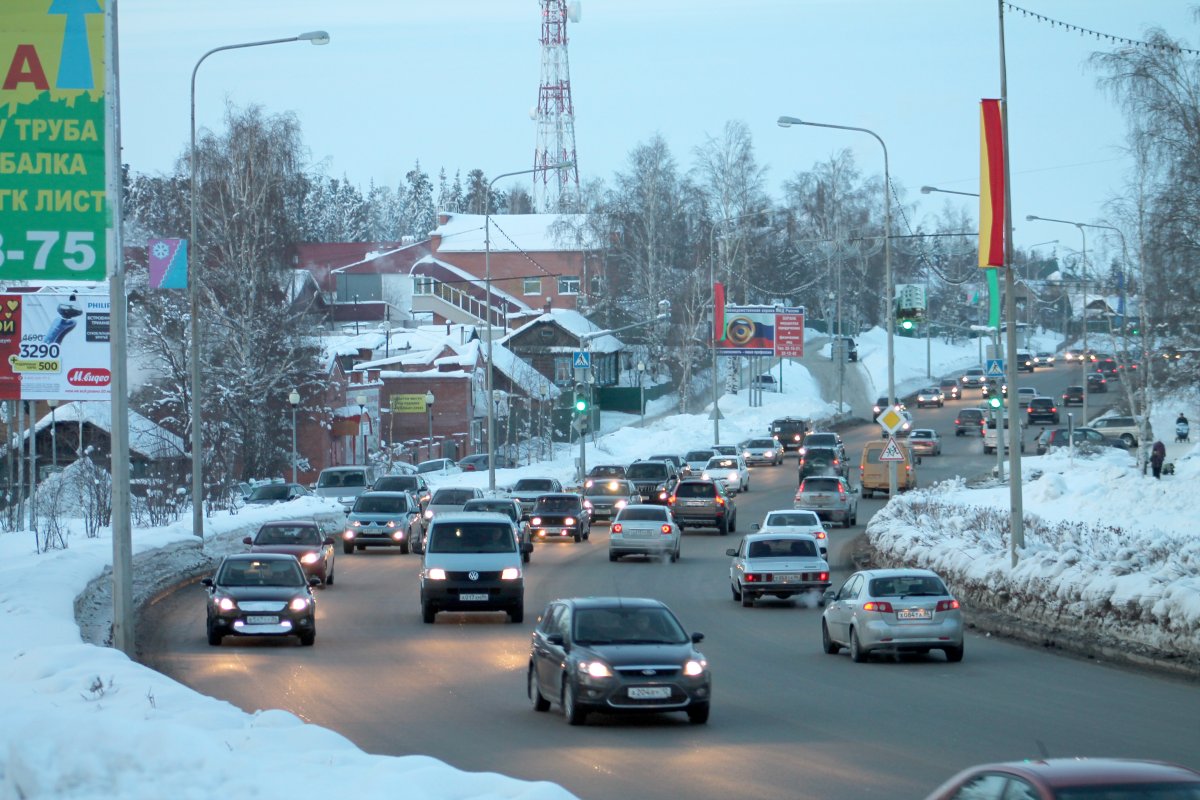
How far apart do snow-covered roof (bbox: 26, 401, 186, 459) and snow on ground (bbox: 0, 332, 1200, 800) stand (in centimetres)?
1464

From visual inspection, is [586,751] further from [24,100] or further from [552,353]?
[552,353]

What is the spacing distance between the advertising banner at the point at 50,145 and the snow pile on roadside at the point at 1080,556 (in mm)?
14879

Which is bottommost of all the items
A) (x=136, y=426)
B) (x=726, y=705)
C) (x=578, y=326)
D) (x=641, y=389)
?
(x=726, y=705)

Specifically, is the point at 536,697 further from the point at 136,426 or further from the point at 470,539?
the point at 136,426

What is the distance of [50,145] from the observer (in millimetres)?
16078

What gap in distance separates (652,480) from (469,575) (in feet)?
95.2

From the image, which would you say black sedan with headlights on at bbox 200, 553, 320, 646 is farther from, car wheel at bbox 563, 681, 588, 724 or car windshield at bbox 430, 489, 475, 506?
car windshield at bbox 430, 489, 475, 506

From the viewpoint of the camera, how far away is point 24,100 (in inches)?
624

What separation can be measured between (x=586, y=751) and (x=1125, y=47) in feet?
128

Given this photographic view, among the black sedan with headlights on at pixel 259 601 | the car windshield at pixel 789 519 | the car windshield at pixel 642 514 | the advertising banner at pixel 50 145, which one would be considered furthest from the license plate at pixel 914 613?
the car windshield at pixel 642 514

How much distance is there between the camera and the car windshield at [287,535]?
34375 mm

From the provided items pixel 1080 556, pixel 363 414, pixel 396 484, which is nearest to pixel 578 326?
pixel 363 414

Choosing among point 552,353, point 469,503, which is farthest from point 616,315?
point 469,503

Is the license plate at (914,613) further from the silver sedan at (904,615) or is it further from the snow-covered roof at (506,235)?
the snow-covered roof at (506,235)
